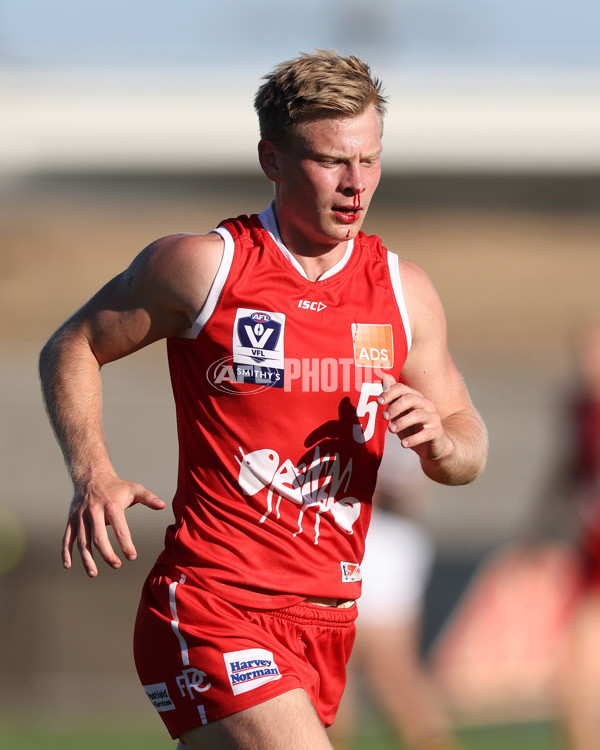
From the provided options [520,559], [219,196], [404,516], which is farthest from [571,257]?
[404,516]

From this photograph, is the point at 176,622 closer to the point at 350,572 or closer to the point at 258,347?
the point at 350,572

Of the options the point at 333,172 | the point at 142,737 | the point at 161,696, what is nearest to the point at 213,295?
the point at 333,172

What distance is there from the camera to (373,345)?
353 centimetres

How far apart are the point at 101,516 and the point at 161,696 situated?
1.99ft

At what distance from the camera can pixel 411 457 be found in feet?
24.6

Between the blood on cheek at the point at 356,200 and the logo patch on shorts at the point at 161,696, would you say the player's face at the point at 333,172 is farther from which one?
the logo patch on shorts at the point at 161,696

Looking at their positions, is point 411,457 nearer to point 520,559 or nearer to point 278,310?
point 520,559

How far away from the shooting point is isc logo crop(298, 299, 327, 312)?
3.48 meters

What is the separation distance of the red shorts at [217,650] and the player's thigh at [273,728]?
23mm

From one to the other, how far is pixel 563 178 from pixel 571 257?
2086 millimetres

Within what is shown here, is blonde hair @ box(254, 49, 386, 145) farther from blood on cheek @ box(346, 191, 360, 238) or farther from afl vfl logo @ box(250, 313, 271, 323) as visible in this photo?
afl vfl logo @ box(250, 313, 271, 323)

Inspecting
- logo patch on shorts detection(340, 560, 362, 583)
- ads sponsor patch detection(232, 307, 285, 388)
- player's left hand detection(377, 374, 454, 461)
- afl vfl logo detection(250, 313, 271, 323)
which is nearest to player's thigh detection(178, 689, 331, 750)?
logo patch on shorts detection(340, 560, 362, 583)

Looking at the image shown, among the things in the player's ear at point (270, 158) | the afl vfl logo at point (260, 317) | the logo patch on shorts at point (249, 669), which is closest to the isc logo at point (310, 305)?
the afl vfl logo at point (260, 317)

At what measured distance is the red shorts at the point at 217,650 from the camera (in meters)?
3.26
